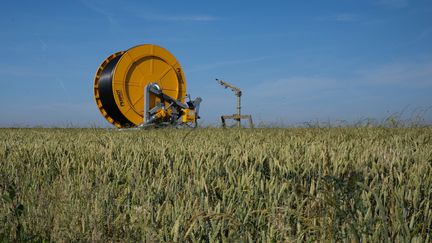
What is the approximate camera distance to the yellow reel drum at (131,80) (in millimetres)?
12797

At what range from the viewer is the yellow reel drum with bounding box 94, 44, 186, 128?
1280 centimetres

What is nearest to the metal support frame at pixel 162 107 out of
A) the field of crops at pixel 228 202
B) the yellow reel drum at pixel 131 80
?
the yellow reel drum at pixel 131 80

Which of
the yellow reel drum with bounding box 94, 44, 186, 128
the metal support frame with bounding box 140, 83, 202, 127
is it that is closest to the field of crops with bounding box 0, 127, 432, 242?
the metal support frame with bounding box 140, 83, 202, 127

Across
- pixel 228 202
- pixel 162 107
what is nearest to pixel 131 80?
pixel 162 107

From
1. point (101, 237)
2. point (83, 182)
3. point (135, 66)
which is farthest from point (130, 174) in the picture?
point (135, 66)

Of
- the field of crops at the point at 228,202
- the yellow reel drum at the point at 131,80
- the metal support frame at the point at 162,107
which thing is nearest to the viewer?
the field of crops at the point at 228,202

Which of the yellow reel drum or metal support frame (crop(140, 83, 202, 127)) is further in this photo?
the yellow reel drum

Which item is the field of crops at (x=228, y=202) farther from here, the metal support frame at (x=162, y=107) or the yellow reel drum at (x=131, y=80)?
the yellow reel drum at (x=131, y=80)

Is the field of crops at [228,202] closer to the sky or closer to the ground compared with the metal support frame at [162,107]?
closer to the ground

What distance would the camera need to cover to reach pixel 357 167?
2.49 metres

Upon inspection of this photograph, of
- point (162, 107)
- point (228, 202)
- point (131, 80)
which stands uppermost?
point (131, 80)

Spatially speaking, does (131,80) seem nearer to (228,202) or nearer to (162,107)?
(162,107)

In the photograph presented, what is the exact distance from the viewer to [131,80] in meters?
13.2

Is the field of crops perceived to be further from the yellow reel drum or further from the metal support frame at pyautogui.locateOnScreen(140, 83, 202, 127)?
Result: the yellow reel drum
